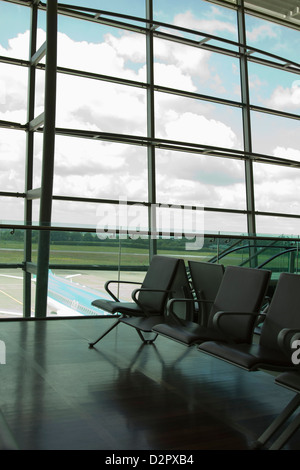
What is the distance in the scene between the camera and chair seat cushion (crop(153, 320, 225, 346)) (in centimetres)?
291

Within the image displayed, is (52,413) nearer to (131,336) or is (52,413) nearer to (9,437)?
(9,437)

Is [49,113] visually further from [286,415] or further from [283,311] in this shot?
[286,415]

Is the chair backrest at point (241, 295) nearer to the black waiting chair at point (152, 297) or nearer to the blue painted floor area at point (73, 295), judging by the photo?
the black waiting chair at point (152, 297)

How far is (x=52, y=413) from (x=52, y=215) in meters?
5.56

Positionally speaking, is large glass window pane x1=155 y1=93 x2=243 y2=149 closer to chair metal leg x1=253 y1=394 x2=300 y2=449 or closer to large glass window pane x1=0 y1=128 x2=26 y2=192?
large glass window pane x1=0 y1=128 x2=26 y2=192

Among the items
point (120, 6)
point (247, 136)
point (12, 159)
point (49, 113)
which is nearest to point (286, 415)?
point (49, 113)

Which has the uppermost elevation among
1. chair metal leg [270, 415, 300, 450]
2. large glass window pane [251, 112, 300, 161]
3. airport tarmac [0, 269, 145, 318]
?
large glass window pane [251, 112, 300, 161]

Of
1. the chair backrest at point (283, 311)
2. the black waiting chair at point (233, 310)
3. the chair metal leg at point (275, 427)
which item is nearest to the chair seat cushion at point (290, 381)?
the chair metal leg at point (275, 427)

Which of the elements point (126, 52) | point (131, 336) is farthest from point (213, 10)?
point (131, 336)

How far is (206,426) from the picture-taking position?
239 cm

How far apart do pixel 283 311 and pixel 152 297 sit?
1.48m

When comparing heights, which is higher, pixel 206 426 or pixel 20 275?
pixel 20 275

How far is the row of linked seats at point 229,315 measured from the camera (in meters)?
2.39

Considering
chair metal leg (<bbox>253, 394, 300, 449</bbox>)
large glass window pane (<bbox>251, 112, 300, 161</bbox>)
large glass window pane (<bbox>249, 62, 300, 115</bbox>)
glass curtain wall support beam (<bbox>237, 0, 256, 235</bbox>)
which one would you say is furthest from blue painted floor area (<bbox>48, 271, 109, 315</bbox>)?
large glass window pane (<bbox>249, 62, 300, 115</bbox>)
